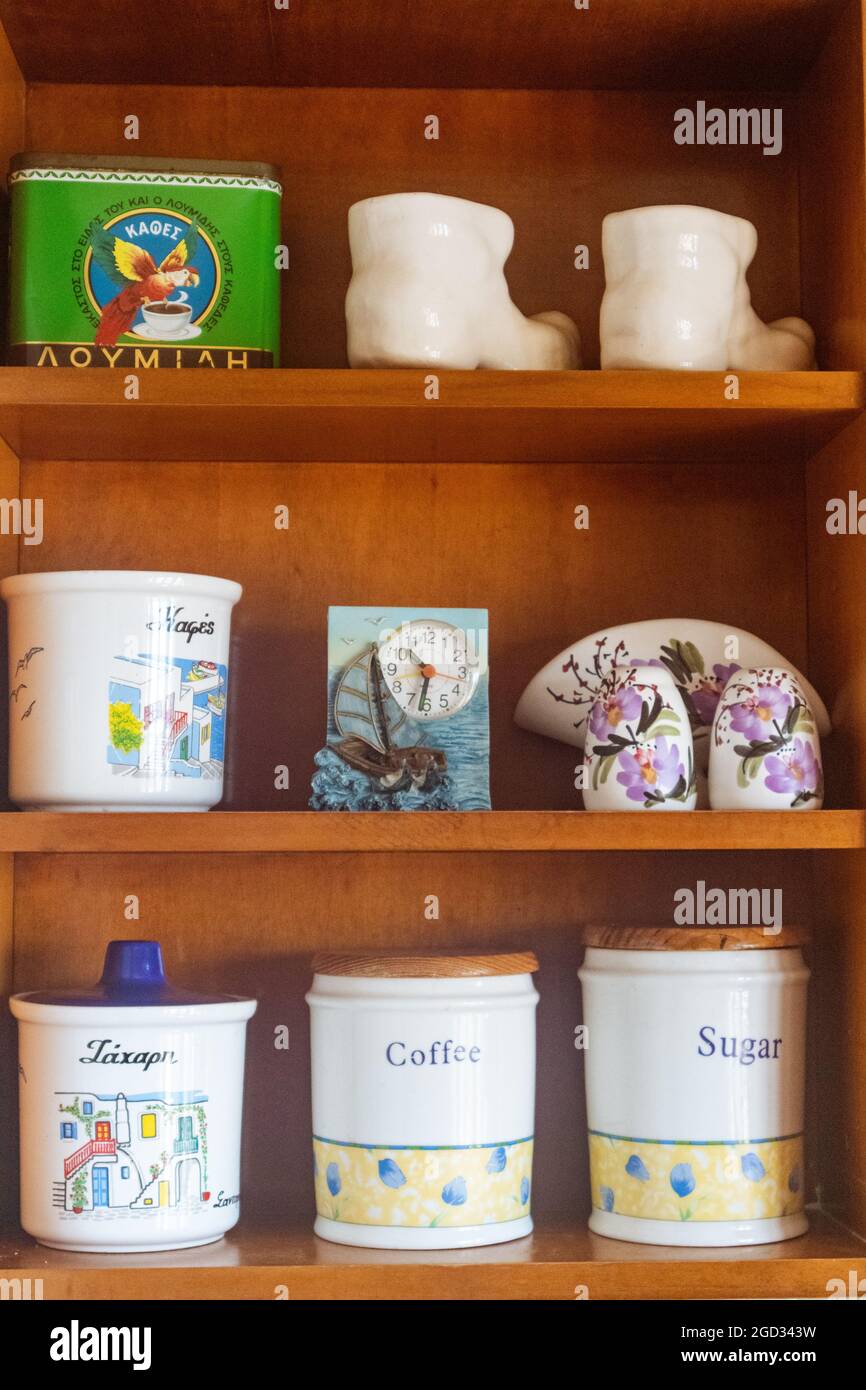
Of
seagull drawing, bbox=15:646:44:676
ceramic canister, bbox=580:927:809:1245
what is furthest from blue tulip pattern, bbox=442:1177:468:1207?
seagull drawing, bbox=15:646:44:676

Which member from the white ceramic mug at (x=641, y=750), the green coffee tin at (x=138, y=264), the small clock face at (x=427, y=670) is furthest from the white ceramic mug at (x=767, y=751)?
the green coffee tin at (x=138, y=264)

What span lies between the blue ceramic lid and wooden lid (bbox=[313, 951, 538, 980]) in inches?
3.6

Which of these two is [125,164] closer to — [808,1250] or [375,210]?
[375,210]

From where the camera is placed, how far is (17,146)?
118cm

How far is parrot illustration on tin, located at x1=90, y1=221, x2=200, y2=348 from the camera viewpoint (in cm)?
107

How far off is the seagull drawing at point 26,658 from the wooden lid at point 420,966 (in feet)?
1.00

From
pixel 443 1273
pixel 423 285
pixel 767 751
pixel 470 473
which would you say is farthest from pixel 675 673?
pixel 443 1273

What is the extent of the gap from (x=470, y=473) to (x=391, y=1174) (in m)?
0.56

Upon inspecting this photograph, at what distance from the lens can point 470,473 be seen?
1196 millimetres

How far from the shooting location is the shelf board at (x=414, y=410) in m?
1.01

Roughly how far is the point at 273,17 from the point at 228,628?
48 centimetres

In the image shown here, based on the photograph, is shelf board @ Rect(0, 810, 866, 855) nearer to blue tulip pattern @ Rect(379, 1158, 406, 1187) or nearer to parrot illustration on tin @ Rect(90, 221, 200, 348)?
blue tulip pattern @ Rect(379, 1158, 406, 1187)

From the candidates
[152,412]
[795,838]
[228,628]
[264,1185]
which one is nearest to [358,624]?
[228,628]

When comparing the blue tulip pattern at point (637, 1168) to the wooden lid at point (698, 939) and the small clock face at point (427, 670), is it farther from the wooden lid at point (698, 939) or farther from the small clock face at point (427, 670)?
the small clock face at point (427, 670)
